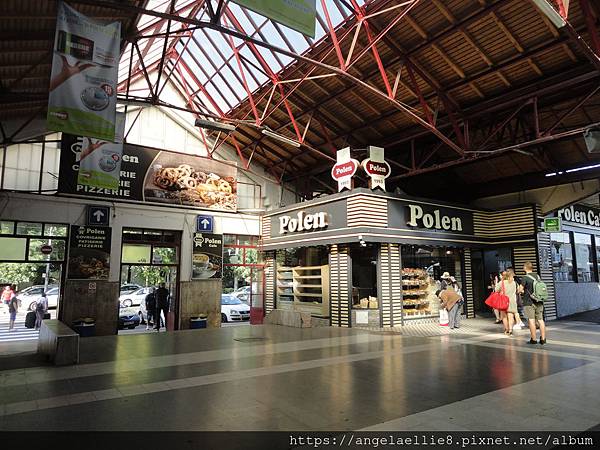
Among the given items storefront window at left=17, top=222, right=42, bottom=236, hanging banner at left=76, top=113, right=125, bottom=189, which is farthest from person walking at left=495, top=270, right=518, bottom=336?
storefront window at left=17, top=222, right=42, bottom=236

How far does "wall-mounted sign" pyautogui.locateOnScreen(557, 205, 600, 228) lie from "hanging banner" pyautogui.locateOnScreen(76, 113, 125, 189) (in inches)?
576

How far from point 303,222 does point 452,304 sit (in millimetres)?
5371

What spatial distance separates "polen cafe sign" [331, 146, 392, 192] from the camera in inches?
482

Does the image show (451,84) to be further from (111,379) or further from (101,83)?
(111,379)

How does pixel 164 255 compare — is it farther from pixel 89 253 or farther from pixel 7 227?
pixel 7 227

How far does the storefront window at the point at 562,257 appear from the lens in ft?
47.8

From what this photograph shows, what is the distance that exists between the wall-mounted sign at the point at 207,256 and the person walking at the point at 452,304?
312 inches

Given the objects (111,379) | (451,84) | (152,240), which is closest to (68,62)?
(111,379)

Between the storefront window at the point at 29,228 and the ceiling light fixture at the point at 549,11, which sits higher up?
the ceiling light fixture at the point at 549,11

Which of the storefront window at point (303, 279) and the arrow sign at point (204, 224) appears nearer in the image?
the storefront window at point (303, 279)

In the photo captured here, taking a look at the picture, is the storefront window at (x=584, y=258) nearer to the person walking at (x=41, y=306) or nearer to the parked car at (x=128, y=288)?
the parked car at (x=128, y=288)

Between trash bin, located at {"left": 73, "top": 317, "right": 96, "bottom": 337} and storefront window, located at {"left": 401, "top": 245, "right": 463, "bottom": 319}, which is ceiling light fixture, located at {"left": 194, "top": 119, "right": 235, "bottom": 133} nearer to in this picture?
storefront window, located at {"left": 401, "top": 245, "right": 463, "bottom": 319}

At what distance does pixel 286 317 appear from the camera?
43.0 feet

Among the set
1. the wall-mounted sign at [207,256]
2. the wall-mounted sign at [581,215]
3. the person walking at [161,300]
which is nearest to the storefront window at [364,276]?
the wall-mounted sign at [207,256]
